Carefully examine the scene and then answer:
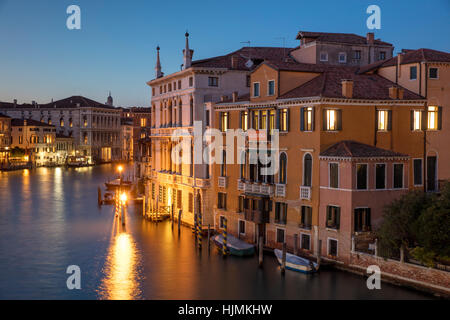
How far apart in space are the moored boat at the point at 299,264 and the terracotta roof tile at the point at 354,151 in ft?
11.8

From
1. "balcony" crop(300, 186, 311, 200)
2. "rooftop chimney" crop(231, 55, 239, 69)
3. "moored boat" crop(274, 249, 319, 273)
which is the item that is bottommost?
"moored boat" crop(274, 249, 319, 273)

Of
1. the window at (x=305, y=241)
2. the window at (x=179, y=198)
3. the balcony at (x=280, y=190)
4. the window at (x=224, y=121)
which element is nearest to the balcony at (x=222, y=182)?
the window at (x=224, y=121)

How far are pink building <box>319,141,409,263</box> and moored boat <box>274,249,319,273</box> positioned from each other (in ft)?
2.76

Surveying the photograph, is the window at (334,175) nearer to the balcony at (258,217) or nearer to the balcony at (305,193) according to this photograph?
the balcony at (305,193)

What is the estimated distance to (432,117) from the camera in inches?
838

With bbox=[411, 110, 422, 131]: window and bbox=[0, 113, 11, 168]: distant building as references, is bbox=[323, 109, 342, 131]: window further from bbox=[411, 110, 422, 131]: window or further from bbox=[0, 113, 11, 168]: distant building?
bbox=[0, 113, 11, 168]: distant building

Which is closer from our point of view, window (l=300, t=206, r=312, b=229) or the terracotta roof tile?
the terracotta roof tile

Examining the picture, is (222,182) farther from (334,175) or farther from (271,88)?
(334,175)

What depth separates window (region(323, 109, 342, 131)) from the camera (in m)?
19.5

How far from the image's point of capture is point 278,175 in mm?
21297

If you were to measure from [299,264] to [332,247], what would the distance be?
1314 mm

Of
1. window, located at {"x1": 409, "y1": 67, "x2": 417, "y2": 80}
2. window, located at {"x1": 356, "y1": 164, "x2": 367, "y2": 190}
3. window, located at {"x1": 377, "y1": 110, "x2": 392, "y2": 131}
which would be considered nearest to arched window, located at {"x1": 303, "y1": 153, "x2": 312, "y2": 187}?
window, located at {"x1": 356, "y1": 164, "x2": 367, "y2": 190}
